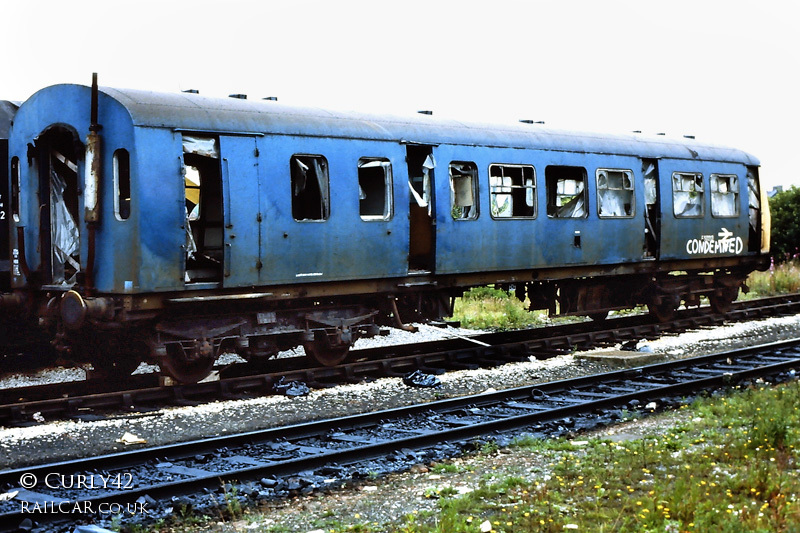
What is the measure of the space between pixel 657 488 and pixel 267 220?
6.12 metres

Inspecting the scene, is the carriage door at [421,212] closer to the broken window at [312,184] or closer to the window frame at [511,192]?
the window frame at [511,192]

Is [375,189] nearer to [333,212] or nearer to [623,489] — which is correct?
[333,212]

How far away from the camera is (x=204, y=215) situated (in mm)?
11852

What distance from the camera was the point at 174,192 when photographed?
10.4 m

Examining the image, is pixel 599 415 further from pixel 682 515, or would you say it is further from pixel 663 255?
pixel 663 255

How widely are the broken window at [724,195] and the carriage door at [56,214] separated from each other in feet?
38.9

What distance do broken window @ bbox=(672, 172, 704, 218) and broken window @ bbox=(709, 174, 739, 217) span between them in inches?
16.0

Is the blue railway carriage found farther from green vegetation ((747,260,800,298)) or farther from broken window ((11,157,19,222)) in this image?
green vegetation ((747,260,800,298))

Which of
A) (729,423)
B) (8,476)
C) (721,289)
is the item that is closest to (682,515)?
(729,423)

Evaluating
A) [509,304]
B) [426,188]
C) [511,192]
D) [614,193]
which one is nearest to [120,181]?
[426,188]

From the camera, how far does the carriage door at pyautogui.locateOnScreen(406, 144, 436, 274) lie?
13023 mm

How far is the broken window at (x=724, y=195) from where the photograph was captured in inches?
→ 707

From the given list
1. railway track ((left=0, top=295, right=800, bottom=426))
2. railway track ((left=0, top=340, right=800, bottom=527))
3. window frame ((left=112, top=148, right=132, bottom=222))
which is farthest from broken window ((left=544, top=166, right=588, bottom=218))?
window frame ((left=112, top=148, right=132, bottom=222))

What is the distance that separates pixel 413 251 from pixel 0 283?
5.51 m
